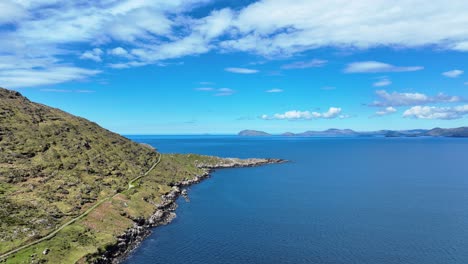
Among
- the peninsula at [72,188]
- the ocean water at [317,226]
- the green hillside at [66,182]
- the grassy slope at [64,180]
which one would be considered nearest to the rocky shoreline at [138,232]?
the peninsula at [72,188]

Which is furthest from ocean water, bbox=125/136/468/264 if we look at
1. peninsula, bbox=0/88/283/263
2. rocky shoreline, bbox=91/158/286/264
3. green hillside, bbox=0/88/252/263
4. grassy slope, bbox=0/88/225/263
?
grassy slope, bbox=0/88/225/263

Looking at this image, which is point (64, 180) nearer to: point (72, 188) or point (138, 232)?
point (72, 188)

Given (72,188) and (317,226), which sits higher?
(72,188)

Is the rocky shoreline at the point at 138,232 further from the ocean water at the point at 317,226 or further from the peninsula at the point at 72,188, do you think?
the ocean water at the point at 317,226

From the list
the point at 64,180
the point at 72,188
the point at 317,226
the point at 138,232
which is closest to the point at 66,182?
the point at 64,180

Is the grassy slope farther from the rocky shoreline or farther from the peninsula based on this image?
the rocky shoreline
